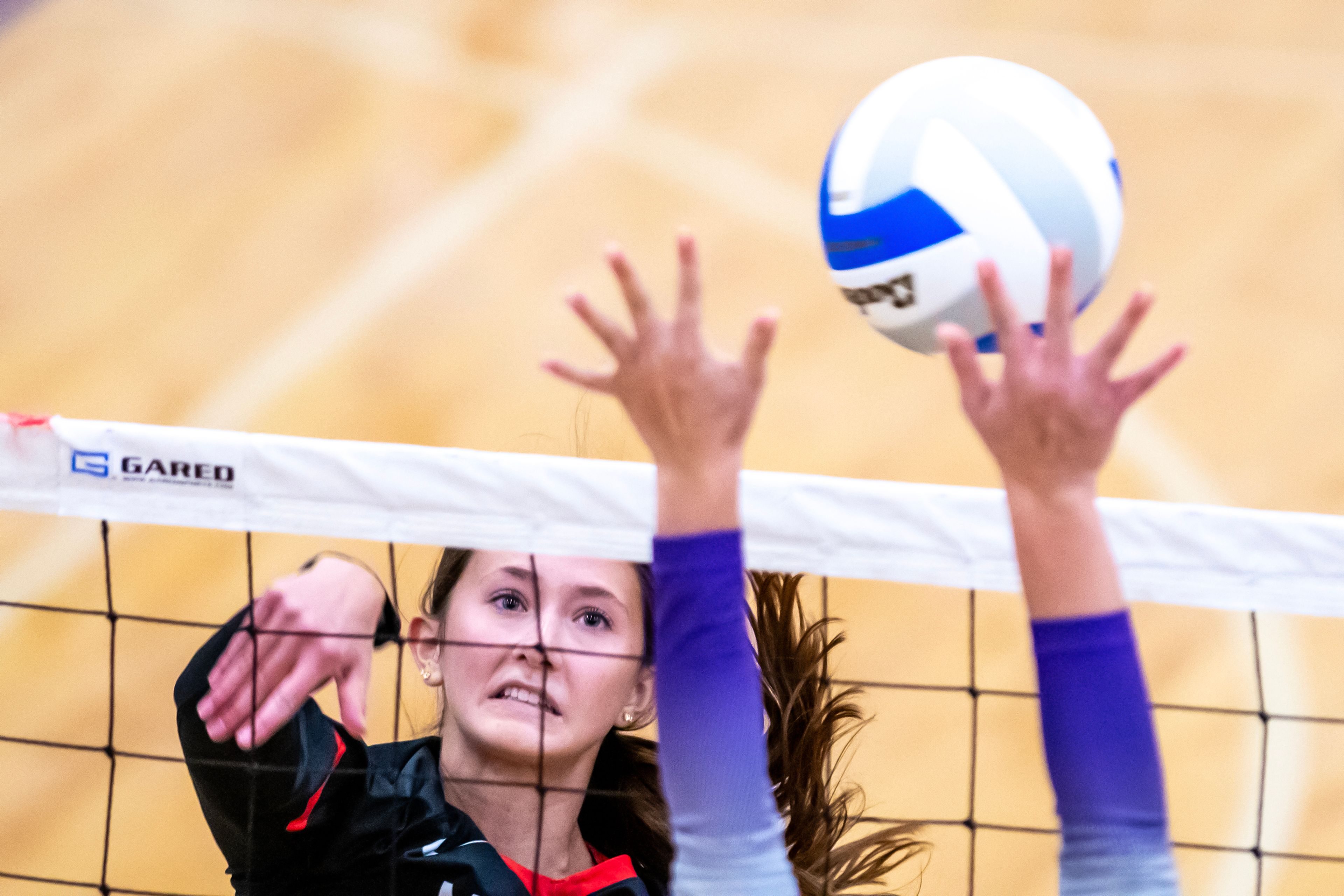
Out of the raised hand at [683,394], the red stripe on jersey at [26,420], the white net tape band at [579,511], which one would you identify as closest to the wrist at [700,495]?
the raised hand at [683,394]

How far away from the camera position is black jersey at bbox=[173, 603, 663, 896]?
1.70 m

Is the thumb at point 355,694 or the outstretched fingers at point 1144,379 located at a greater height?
the outstretched fingers at point 1144,379

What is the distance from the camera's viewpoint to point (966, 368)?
0.89m

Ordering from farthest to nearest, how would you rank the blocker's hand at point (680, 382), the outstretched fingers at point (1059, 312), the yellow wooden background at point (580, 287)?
the yellow wooden background at point (580, 287)
the blocker's hand at point (680, 382)
the outstretched fingers at point (1059, 312)

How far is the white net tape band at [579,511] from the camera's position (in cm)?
162

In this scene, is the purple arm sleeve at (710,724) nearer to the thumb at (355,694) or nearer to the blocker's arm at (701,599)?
the blocker's arm at (701,599)

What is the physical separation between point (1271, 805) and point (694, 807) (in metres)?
2.92

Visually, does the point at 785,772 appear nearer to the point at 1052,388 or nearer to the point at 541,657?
the point at 541,657

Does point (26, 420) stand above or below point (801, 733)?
above

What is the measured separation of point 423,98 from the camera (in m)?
4.45

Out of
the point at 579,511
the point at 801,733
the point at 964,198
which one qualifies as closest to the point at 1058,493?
the point at 964,198

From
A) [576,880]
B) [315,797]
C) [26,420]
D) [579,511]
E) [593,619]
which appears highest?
[26,420]

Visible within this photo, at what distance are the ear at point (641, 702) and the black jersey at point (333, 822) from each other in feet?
0.75

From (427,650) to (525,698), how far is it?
10.6 inches
